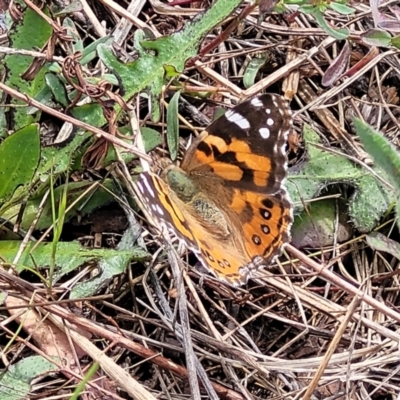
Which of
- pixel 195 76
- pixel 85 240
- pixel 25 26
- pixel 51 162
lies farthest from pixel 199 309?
pixel 25 26

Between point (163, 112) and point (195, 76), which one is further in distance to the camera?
point (195, 76)

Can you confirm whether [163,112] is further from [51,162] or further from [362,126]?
[362,126]

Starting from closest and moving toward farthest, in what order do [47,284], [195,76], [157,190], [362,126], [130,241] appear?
[362,126], [157,190], [47,284], [130,241], [195,76]

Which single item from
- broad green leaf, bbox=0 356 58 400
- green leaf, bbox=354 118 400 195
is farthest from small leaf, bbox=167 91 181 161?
green leaf, bbox=354 118 400 195

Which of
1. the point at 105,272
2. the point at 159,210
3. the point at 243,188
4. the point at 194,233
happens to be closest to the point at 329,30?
the point at 243,188

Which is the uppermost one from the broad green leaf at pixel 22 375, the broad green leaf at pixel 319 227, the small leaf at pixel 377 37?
the small leaf at pixel 377 37

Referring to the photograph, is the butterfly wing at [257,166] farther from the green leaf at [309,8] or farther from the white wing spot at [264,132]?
the green leaf at [309,8]

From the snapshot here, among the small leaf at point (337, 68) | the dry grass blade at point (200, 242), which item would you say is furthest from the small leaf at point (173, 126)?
the small leaf at point (337, 68)
